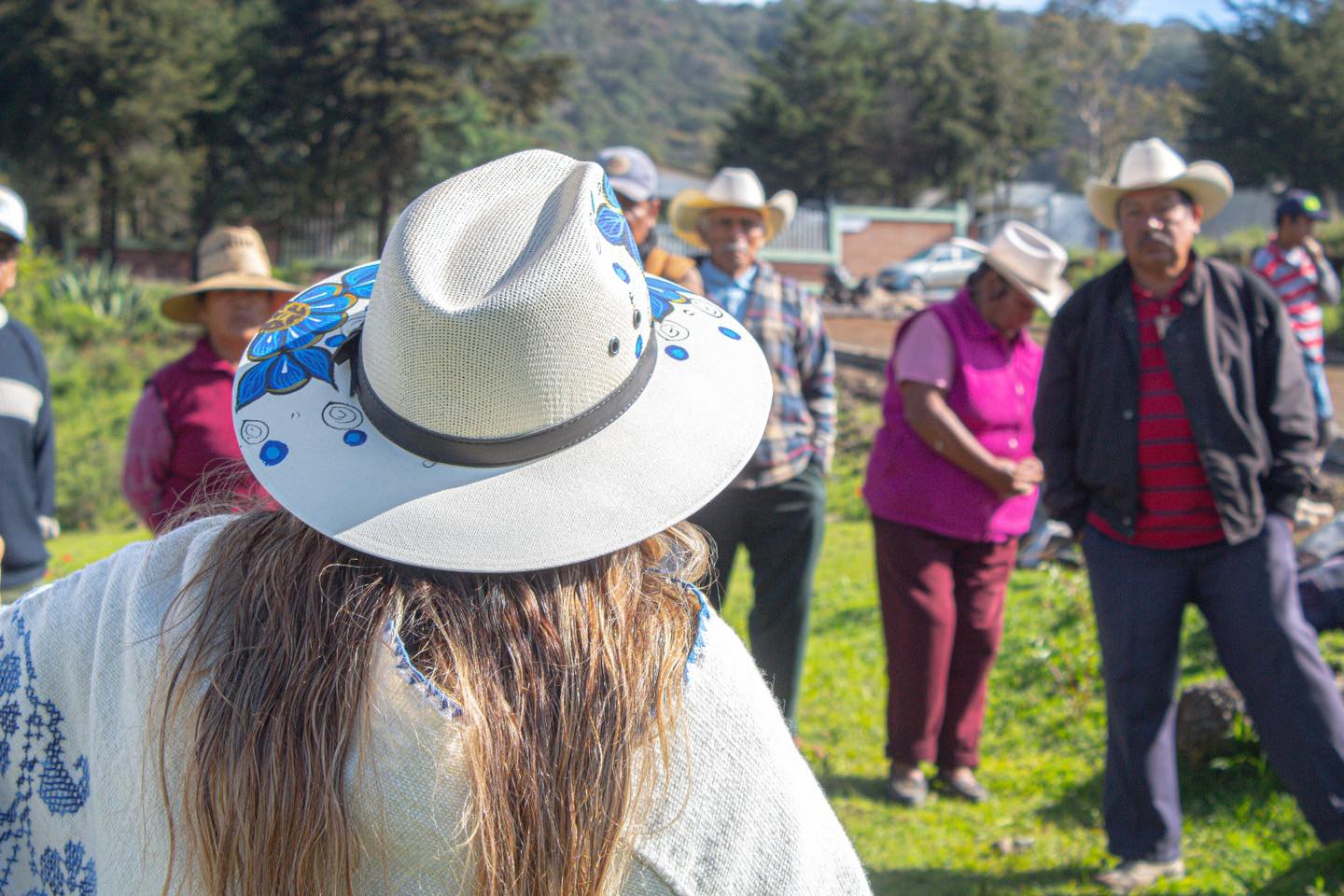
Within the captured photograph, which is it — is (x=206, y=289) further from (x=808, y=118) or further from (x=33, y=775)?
(x=808, y=118)

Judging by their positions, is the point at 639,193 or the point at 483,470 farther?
the point at 639,193

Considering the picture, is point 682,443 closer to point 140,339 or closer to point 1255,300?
point 1255,300

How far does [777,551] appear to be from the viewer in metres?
4.30

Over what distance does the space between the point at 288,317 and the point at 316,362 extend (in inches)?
3.9

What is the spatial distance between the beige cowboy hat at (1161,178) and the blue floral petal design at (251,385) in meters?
2.91

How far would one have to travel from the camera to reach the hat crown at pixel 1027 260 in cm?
401

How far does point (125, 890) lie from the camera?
124 cm

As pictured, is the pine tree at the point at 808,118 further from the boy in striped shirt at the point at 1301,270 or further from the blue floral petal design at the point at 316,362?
the blue floral petal design at the point at 316,362

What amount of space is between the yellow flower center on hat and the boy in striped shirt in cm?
674

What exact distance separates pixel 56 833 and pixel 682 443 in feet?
2.65

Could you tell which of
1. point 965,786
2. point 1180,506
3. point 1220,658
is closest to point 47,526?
point 965,786

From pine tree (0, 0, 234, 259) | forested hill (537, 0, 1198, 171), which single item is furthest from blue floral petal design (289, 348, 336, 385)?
forested hill (537, 0, 1198, 171)

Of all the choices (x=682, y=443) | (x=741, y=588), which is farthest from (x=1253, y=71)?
(x=682, y=443)

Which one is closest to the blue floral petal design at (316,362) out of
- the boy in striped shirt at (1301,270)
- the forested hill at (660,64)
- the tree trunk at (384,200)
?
the boy in striped shirt at (1301,270)
